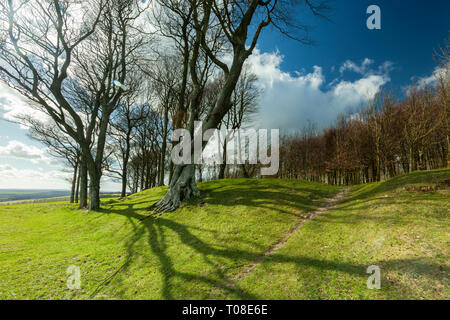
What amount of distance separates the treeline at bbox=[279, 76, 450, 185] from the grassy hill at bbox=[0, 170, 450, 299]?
12120mm

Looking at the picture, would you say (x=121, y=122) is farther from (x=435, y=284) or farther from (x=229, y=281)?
(x=435, y=284)

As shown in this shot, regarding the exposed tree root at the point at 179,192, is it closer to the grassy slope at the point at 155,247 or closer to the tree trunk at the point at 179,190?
the tree trunk at the point at 179,190

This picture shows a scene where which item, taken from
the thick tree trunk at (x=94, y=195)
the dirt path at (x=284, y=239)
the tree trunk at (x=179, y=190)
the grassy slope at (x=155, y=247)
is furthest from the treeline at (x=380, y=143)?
the thick tree trunk at (x=94, y=195)

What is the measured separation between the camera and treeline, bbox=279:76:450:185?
16062 millimetres

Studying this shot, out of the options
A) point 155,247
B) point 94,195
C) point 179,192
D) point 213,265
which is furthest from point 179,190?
point 94,195

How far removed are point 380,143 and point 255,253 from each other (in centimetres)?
2311

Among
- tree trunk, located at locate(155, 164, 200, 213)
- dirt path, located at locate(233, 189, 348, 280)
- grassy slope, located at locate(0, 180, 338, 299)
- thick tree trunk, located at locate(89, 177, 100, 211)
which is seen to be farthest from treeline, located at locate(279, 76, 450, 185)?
thick tree trunk, located at locate(89, 177, 100, 211)

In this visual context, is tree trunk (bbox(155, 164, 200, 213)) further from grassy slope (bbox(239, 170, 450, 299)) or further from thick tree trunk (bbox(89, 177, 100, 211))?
grassy slope (bbox(239, 170, 450, 299))

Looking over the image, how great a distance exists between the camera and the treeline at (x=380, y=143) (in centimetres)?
1606

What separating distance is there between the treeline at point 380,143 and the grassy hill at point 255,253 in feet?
39.8

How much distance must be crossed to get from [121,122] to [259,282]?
2427cm

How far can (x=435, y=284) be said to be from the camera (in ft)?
10.2
